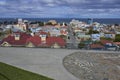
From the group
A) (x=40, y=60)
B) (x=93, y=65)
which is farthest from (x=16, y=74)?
(x=93, y=65)

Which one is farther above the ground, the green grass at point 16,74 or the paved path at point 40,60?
the green grass at point 16,74

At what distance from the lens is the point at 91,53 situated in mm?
10508

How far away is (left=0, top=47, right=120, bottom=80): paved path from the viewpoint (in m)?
7.47

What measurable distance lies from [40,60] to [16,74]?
206 cm

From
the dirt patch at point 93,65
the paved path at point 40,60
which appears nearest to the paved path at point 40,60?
the paved path at point 40,60

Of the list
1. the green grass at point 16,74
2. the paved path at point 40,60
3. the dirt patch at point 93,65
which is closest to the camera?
the green grass at point 16,74

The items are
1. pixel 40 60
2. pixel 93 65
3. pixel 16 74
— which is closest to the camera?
pixel 16 74

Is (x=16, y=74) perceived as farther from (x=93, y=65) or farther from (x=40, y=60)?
(x=93, y=65)

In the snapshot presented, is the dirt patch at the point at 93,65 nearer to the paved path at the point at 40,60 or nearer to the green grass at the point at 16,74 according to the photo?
the paved path at the point at 40,60

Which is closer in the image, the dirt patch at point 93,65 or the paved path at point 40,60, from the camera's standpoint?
the paved path at point 40,60

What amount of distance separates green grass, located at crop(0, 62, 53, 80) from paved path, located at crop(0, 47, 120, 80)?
0.35 metres

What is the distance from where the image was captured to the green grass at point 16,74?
22.0 ft

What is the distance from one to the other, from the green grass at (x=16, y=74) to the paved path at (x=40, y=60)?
354 millimetres

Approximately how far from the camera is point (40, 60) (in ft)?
29.5
